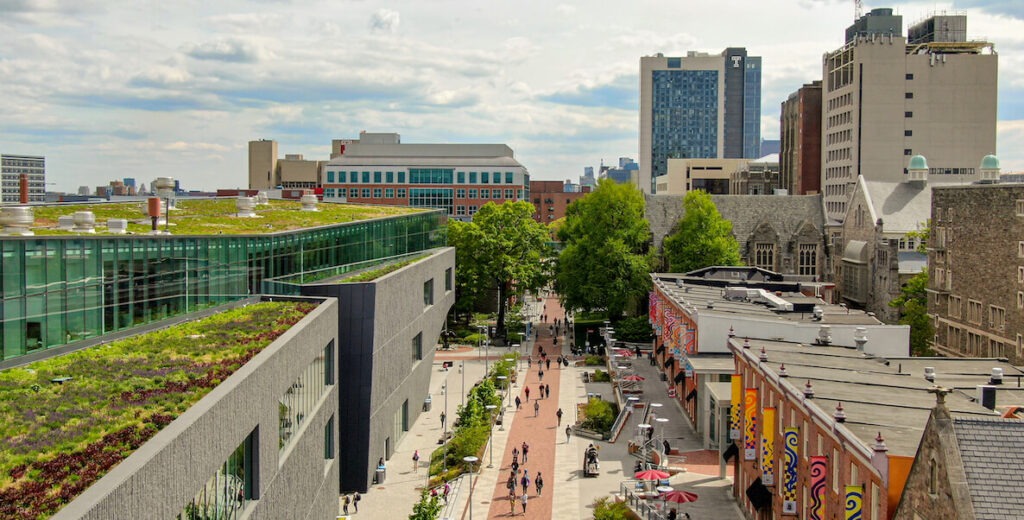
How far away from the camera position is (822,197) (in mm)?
123688

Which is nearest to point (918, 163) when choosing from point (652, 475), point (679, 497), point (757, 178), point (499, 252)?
point (499, 252)

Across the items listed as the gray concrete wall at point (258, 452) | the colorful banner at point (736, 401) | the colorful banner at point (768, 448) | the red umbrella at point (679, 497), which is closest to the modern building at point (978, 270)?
the colorful banner at point (736, 401)

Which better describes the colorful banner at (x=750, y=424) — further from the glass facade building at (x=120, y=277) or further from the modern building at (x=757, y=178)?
the modern building at (x=757, y=178)

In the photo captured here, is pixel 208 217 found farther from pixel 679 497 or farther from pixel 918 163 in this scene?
pixel 918 163

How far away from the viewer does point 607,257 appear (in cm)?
10000

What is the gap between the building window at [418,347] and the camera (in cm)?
6658

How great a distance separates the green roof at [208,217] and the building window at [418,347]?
9.04m

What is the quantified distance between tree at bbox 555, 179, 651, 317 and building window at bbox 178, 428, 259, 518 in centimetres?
7268

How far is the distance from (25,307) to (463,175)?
12661 cm

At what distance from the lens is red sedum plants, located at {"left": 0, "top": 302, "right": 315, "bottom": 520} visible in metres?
18.9

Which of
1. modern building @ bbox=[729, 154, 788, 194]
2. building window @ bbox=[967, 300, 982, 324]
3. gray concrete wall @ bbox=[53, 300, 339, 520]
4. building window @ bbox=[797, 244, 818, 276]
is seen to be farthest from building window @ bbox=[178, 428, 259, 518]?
modern building @ bbox=[729, 154, 788, 194]

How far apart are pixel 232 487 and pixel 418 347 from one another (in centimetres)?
4193

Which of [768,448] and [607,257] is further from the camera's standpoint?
[607,257]

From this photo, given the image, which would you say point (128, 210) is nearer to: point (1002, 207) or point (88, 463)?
point (88, 463)
